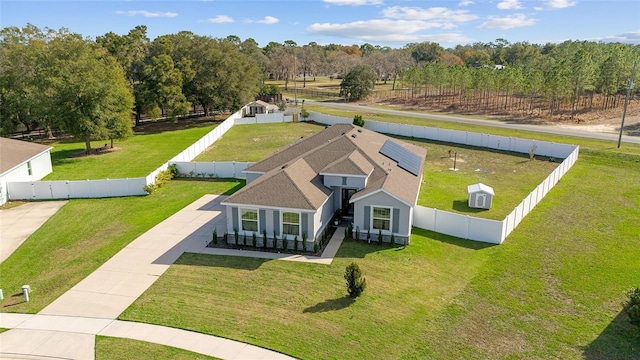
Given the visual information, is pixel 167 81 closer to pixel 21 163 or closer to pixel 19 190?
pixel 21 163

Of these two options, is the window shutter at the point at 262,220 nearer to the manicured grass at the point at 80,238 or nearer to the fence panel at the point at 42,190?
the manicured grass at the point at 80,238

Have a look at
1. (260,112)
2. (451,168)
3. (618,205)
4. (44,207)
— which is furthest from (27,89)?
(618,205)

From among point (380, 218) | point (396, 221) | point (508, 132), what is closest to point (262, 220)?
point (380, 218)

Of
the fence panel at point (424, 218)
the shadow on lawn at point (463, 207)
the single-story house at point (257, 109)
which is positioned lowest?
the shadow on lawn at point (463, 207)

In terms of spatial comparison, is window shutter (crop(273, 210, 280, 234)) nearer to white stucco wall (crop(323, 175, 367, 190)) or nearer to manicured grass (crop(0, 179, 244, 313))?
white stucco wall (crop(323, 175, 367, 190))

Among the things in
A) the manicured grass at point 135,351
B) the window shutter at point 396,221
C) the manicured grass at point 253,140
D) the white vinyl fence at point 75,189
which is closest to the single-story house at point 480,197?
the window shutter at point 396,221

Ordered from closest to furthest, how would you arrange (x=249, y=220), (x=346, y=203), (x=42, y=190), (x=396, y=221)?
(x=249, y=220), (x=396, y=221), (x=346, y=203), (x=42, y=190)

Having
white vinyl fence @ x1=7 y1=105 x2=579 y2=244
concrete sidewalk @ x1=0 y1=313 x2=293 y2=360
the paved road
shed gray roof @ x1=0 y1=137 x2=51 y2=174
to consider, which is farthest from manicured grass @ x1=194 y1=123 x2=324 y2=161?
concrete sidewalk @ x1=0 y1=313 x2=293 y2=360
